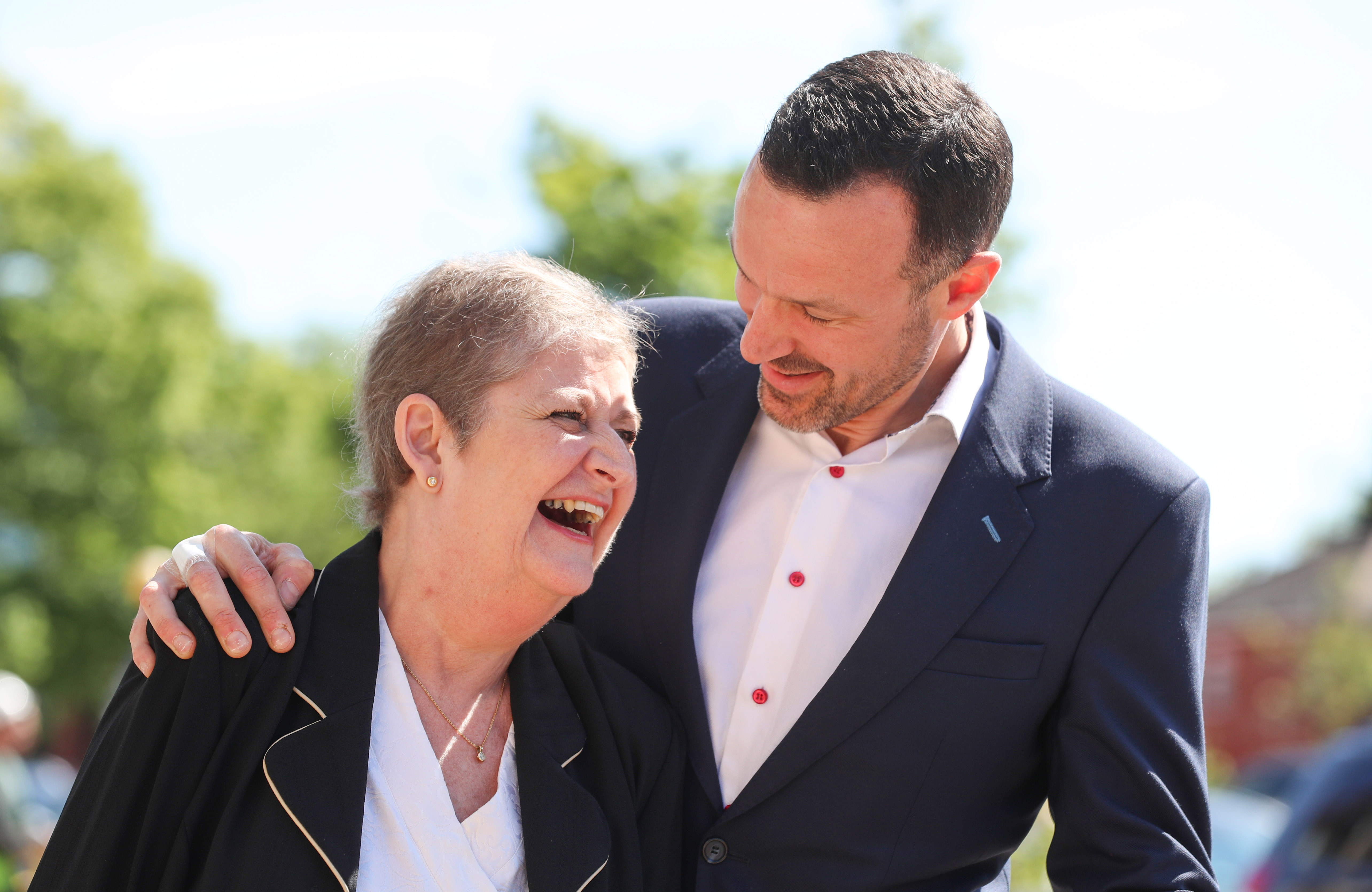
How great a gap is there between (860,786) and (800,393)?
88cm

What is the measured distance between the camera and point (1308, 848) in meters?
6.27

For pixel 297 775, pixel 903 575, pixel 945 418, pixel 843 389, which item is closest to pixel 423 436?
pixel 297 775

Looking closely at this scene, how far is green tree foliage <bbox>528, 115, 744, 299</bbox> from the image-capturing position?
9164 millimetres

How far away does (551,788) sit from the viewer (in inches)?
96.1

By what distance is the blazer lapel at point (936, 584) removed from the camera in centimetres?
253

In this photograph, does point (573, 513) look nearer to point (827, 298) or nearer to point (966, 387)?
point (827, 298)

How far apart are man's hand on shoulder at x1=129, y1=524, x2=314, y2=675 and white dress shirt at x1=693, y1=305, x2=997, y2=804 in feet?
3.06

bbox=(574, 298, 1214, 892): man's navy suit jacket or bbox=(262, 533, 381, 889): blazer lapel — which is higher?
bbox=(574, 298, 1214, 892): man's navy suit jacket

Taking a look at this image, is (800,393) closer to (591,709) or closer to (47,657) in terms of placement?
(591,709)

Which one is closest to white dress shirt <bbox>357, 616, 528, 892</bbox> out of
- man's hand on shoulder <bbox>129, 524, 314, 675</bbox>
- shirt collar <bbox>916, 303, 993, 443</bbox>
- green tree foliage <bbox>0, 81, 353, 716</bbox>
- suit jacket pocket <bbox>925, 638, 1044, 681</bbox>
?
man's hand on shoulder <bbox>129, 524, 314, 675</bbox>

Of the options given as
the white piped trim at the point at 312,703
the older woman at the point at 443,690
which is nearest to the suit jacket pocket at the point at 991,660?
the older woman at the point at 443,690

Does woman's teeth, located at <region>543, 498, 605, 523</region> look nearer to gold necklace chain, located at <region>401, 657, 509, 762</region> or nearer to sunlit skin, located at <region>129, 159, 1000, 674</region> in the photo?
sunlit skin, located at <region>129, 159, 1000, 674</region>

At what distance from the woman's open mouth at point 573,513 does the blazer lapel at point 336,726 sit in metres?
0.39

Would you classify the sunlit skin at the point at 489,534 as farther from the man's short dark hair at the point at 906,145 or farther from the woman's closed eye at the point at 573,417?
the man's short dark hair at the point at 906,145
